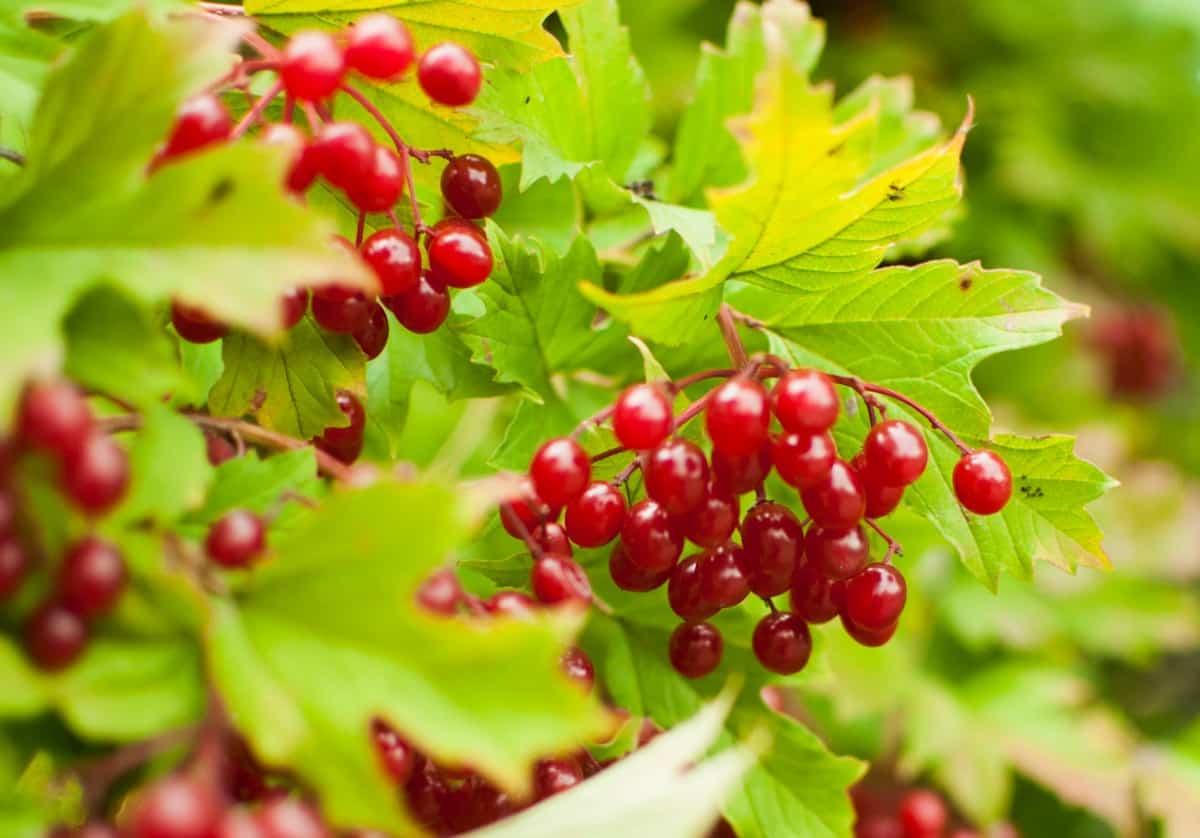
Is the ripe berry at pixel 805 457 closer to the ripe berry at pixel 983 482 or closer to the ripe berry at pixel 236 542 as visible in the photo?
the ripe berry at pixel 983 482

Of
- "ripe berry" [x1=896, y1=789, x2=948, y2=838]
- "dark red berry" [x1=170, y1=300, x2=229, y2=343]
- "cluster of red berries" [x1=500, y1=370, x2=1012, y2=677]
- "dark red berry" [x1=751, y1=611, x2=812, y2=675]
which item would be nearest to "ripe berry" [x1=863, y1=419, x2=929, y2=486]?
"cluster of red berries" [x1=500, y1=370, x2=1012, y2=677]

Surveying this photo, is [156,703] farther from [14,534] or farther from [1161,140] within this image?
[1161,140]

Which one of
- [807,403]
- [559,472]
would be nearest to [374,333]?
[559,472]

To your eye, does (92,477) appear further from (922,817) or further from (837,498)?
(922,817)

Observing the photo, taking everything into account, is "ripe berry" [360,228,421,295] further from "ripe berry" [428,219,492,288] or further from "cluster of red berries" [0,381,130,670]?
Answer: "cluster of red berries" [0,381,130,670]

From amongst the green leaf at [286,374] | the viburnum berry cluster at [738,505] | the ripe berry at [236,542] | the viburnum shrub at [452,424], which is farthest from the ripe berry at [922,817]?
the ripe berry at [236,542]

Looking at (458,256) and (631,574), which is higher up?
(458,256)

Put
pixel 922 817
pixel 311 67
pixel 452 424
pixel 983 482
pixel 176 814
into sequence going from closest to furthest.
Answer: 1. pixel 176 814
2. pixel 311 67
3. pixel 983 482
4. pixel 452 424
5. pixel 922 817

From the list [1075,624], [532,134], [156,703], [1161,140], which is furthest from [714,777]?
[1161,140]
